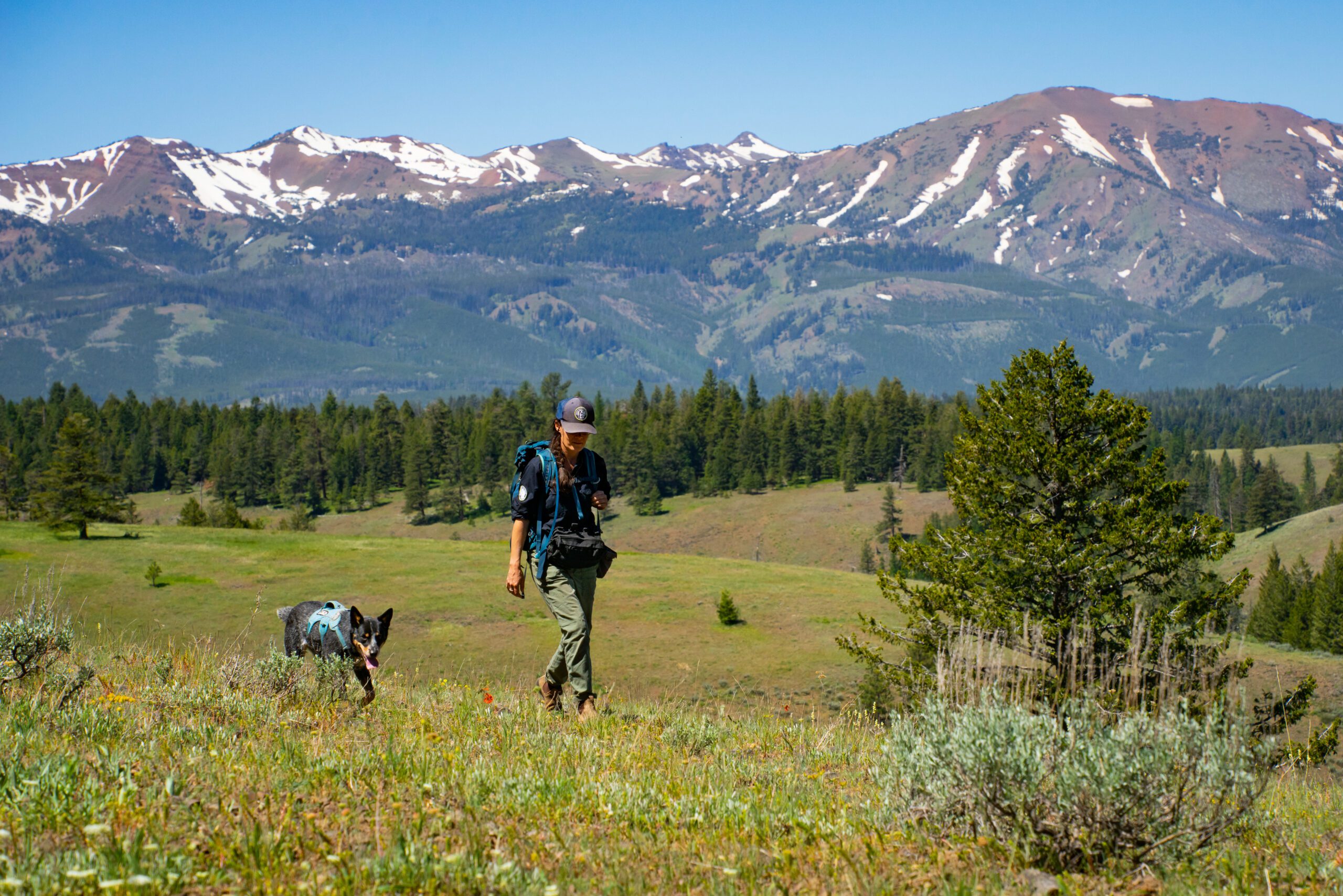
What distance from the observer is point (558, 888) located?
444 centimetres

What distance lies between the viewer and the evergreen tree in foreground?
20875 millimetres

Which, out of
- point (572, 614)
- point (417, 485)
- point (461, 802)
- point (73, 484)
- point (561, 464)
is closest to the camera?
point (461, 802)

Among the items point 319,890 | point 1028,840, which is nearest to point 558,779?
point 319,890

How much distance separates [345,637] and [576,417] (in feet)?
10.1

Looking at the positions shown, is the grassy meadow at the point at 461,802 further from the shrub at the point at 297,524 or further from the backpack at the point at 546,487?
the shrub at the point at 297,524

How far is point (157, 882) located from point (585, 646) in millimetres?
5015

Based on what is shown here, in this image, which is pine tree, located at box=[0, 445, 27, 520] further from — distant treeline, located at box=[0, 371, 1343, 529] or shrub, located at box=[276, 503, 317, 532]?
distant treeline, located at box=[0, 371, 1343, 529]

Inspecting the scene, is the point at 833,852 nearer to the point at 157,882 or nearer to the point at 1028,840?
the point at 1028,840

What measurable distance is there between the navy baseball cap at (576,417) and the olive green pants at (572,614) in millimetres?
1337

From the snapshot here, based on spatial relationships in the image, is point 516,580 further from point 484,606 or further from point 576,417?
point 484,606

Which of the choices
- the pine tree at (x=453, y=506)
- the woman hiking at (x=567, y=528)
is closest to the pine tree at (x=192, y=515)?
the pine tree at (x=453, y=506)

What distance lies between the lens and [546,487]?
8.97 metres

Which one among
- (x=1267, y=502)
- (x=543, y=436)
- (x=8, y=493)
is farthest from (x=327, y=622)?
(x=1267, y=502)

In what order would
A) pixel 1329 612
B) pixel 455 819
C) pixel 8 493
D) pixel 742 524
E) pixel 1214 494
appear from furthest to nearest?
pixel 1214 494 → pixel 742 524 → pixel 8 493 → pixel 1329 612 → pixel 455 819
